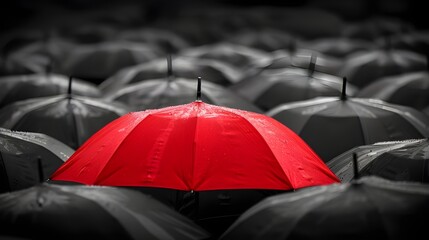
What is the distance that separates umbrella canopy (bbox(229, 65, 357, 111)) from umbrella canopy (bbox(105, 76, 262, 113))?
1232 mm

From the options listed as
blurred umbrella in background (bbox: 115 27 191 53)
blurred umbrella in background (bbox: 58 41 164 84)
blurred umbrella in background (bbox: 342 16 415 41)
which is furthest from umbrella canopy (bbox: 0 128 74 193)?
blurred umbrella in background (bbox: 342 16 415 41)

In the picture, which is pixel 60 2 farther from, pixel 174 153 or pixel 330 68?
pixel 174 153

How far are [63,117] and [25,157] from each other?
5.15 feet

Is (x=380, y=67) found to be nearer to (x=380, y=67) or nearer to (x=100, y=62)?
(x=380, y=67)

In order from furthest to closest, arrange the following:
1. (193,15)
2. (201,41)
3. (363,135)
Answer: (193,15) < (201,41) < (363,135)

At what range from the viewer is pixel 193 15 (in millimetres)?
25453

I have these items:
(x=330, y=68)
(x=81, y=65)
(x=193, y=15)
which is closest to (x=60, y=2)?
(x=193, y=15)

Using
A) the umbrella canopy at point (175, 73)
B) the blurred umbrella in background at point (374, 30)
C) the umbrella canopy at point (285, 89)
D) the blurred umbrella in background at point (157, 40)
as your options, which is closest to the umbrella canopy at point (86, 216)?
the umbrella canopy at point (285, 89)

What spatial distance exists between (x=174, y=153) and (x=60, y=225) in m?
1.24

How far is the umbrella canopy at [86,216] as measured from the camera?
3729 millimetres

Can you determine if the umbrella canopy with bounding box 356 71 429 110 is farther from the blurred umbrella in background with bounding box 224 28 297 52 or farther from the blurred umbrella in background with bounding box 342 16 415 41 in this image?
the blurred umbrella in background with bounding box 342 16 415 41

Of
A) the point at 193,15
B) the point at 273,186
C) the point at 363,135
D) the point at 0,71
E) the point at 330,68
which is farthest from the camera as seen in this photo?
the point at 193,15

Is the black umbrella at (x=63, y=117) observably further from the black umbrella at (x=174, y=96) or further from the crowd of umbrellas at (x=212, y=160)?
the black umbrella at (x=174, y=96)

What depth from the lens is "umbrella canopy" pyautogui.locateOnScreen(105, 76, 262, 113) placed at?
24.2ft
